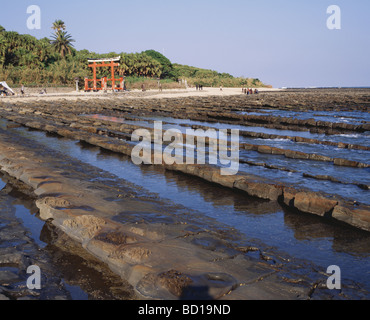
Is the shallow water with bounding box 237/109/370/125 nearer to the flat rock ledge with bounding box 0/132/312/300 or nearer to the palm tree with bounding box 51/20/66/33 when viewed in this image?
the flat rock ledge with bounding box 0/132/312/300

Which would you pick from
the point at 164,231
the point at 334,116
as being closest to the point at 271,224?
the point at 164,231

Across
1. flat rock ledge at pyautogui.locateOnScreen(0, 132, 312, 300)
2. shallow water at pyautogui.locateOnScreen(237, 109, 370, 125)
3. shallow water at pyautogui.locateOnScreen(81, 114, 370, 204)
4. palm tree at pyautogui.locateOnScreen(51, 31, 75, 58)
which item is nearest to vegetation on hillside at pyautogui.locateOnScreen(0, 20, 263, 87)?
palm tree at pyautogui.locateOnScreen(51, 31, 75, 58)

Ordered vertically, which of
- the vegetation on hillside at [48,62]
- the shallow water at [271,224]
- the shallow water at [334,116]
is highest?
the vegetation on hillside at [48,62]

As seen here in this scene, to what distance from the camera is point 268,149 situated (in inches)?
531

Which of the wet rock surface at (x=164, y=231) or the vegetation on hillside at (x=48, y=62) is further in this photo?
the vegetation on hillside at (x=48, y=62)

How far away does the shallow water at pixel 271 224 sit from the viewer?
204 inches

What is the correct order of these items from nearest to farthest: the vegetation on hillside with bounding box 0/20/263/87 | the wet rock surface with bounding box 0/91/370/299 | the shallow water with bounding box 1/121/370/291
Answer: the wet rock surface with bounding box 0/91/370/299
the shallow water with bounding box 1/121/370/291
the vegetation on hillside with bounding box 0/20/263/87

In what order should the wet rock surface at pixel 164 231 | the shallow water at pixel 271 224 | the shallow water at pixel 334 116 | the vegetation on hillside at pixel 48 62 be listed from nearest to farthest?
the wet rock surface at pixel 164 231, the shallow water at pixel 271 224, the shallow water at pixel 334 116, the vegetation on hillside at pixel 48 62

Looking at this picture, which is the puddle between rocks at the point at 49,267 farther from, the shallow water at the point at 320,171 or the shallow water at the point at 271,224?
the shallow water at the point at 320,171

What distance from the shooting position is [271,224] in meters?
6.47

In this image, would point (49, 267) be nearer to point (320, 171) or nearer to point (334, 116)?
point (320, 171)

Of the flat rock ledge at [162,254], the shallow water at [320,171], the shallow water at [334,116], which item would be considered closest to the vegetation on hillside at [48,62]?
the shallow water at [334,116]

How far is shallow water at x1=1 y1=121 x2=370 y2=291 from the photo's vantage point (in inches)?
204

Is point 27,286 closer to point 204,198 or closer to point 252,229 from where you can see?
point 252,229
